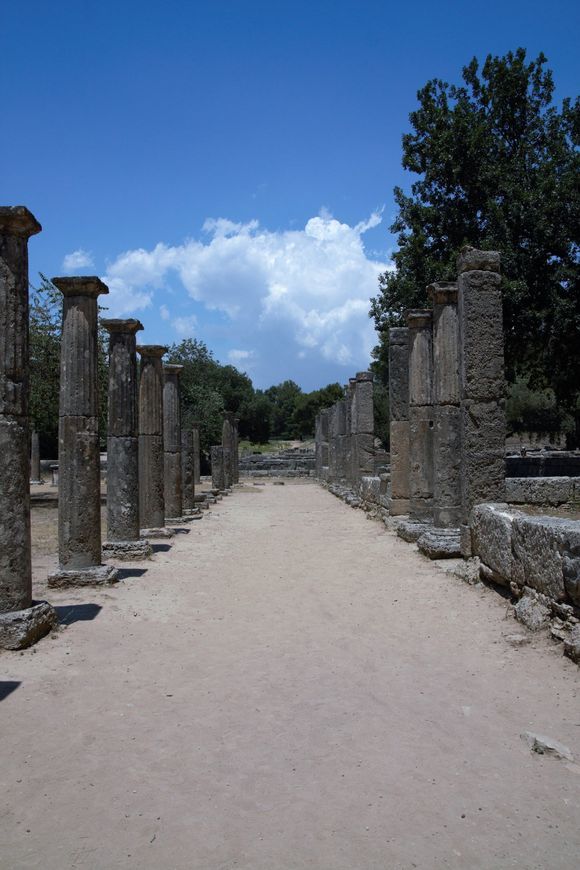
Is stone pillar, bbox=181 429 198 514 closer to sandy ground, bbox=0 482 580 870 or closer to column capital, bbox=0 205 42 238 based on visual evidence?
sandy ground, bbox=0 482 580 870

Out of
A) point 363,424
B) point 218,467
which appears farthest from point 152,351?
point 218,467

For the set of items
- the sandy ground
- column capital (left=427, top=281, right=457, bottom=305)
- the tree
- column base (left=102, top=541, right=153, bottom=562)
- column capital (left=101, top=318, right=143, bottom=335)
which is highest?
the tree

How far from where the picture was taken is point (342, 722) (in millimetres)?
4504

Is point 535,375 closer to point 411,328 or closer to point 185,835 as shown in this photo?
point 411,328

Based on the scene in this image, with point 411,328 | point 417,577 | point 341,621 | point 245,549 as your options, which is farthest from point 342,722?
point 411,328

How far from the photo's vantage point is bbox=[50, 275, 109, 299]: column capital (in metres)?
8.94

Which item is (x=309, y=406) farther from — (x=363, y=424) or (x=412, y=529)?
(x=412, y=529)

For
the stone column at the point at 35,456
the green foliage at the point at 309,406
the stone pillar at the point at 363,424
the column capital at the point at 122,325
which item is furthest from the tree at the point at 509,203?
the green foliage at the point at 309,406

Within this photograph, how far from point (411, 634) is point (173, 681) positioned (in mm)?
2343

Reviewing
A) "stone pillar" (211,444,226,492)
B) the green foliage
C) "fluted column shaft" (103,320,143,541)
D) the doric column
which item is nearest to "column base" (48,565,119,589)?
"fluted column shaft" (103,320,143,541)

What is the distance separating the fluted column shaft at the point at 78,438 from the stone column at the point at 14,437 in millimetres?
2348

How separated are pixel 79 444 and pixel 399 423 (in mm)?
8117

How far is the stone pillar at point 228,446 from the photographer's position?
29.9 metres

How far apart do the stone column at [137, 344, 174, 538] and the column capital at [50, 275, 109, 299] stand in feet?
14.3
